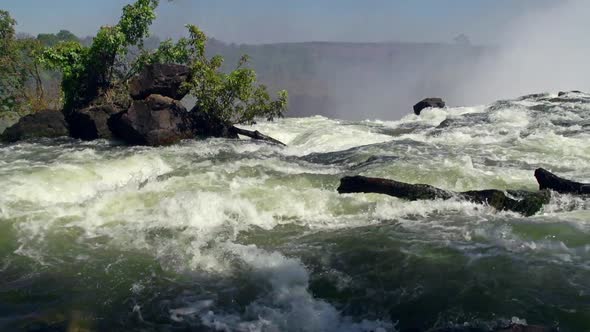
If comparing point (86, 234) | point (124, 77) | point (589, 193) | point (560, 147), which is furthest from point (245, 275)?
point (124, 77)

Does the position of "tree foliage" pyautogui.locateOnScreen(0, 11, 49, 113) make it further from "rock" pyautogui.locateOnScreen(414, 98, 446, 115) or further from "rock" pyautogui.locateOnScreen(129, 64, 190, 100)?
"rock" pyautogui.locateOnScreen(414, 98, 446, 115)

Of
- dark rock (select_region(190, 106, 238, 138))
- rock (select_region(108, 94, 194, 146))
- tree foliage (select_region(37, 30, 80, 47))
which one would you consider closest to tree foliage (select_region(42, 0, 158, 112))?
rock (select_region(108, 94, 194, 146))

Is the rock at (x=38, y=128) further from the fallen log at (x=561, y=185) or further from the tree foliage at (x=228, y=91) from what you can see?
the fallen log at (x=561, y=185)

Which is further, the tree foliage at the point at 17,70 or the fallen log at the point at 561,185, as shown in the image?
the tree foliage at the point at 17,70

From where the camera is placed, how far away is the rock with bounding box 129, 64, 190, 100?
61.6 feet

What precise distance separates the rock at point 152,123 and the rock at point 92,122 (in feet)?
1.60

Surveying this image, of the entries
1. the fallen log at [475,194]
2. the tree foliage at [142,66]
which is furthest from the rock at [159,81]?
the fallen log at [475,194]

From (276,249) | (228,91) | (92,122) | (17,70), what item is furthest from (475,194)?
(17,70)

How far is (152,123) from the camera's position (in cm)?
1752

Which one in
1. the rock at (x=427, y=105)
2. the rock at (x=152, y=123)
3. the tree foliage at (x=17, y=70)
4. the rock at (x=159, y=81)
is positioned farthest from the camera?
the rock at (x=427, y=105)

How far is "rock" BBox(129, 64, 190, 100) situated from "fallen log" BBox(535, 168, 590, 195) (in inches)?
520

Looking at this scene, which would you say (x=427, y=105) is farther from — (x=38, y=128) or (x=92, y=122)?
(x=38, y=128)

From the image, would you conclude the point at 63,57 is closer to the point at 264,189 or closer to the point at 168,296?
the point at 264,189

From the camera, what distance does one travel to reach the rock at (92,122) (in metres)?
18.7
